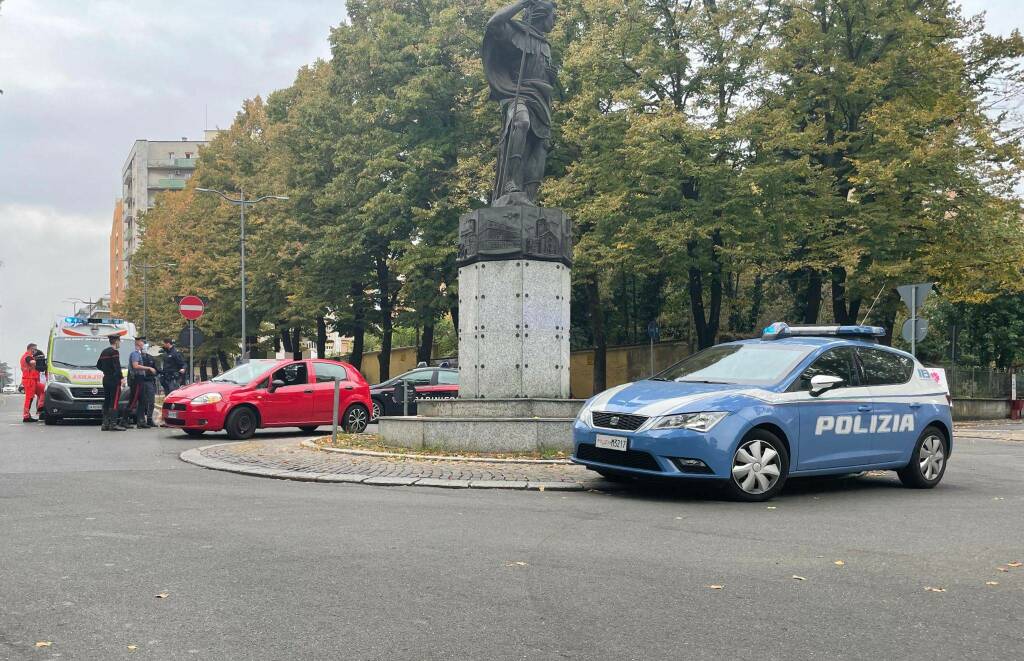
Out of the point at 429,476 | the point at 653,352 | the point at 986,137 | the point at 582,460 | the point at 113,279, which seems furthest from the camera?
the point at 113,279

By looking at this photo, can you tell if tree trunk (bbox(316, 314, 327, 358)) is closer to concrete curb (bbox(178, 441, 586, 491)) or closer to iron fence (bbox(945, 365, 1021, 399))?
iron fence (bbox(945, 365, 1021, 399))

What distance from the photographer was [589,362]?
41.9m

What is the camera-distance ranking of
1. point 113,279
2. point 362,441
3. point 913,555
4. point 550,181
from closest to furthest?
point 913,555 → point 362,441 → point 550,181 → point 113,279

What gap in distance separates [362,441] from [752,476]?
7.43 metres

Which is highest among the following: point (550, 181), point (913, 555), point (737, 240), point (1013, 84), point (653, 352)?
point (1013, 84)

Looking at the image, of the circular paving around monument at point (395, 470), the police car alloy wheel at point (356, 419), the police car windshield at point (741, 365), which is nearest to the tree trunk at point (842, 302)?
the police car alloy wheel at point (356, 419)

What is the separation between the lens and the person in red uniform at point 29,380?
78.8ft

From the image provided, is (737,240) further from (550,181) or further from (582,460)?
(582,460)

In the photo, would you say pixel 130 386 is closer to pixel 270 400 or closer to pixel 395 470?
pixel 270 400

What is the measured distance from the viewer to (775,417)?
31.3 ft

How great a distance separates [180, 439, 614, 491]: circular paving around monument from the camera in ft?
34.4

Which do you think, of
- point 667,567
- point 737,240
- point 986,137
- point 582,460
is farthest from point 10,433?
point 986,137

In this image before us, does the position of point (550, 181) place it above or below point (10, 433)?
above

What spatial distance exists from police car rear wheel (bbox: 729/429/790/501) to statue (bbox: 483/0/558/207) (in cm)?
713
